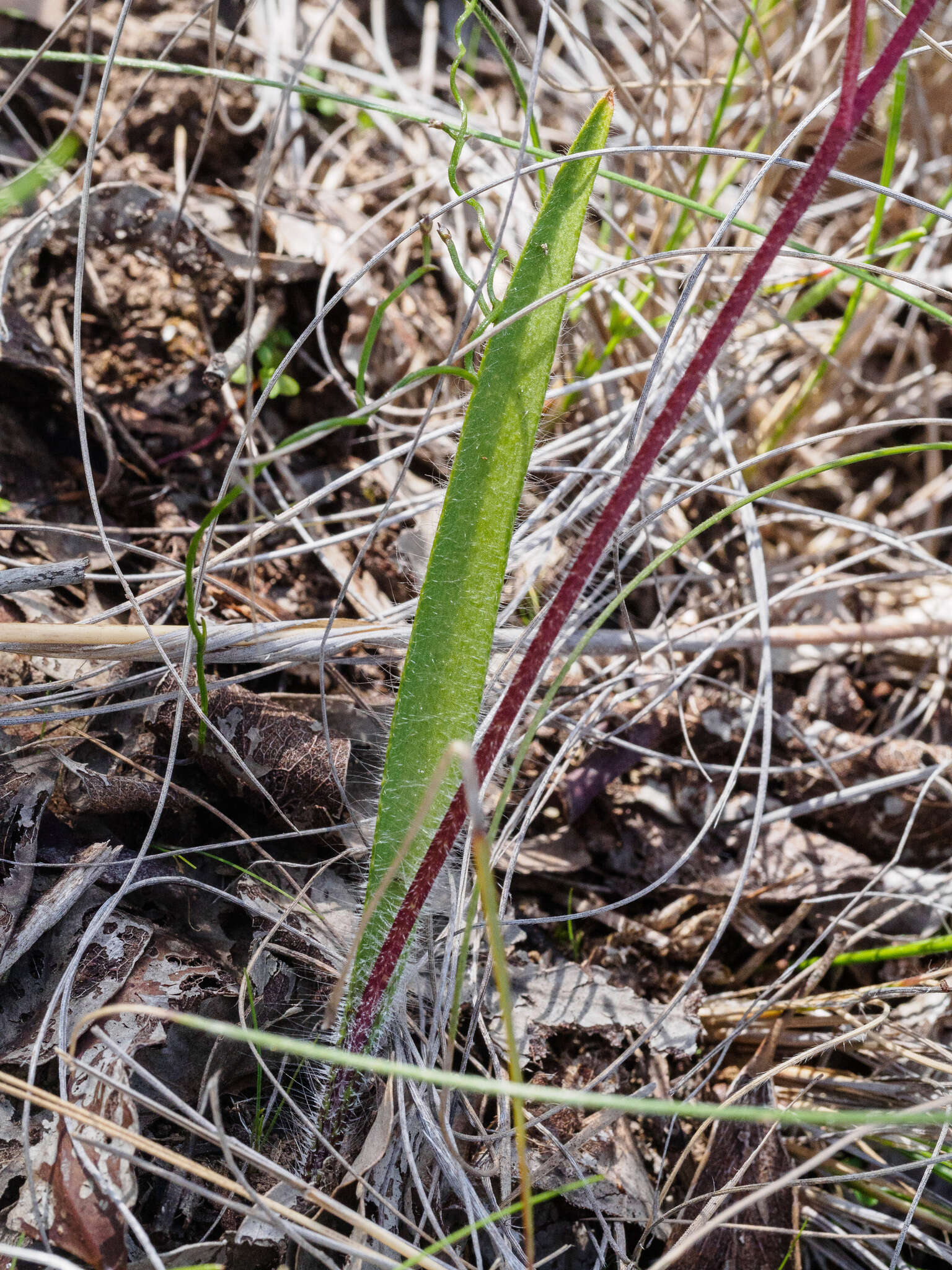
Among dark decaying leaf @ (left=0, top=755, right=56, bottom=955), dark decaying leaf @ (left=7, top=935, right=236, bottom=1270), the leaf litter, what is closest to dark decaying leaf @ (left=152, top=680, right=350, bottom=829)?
the leaf litter

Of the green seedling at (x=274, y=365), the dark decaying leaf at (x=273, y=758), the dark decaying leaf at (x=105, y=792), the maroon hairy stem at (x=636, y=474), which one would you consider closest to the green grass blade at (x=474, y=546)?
the maroon hairy stem at (x=636, y=474)

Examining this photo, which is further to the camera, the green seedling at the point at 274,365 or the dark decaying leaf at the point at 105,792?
the green seedling at the point at 274,365

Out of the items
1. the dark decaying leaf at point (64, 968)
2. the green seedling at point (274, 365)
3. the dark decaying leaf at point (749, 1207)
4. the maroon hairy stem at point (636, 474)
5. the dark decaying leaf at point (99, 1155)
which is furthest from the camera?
the green seedling at point (274, 365)

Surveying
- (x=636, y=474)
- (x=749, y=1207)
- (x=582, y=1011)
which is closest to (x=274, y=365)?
(x=636, y=474)

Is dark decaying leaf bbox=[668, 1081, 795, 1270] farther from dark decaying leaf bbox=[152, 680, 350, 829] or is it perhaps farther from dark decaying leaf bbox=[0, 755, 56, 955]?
dark decaying leaf bbox=[0, 755, 56, 955]

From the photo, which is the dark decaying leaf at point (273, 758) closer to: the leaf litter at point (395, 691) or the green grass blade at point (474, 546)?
the leaf litter at point (395, 691)

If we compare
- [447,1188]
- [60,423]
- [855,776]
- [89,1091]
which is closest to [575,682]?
[855,776]

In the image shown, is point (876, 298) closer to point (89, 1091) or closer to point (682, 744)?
point (682, 744)
